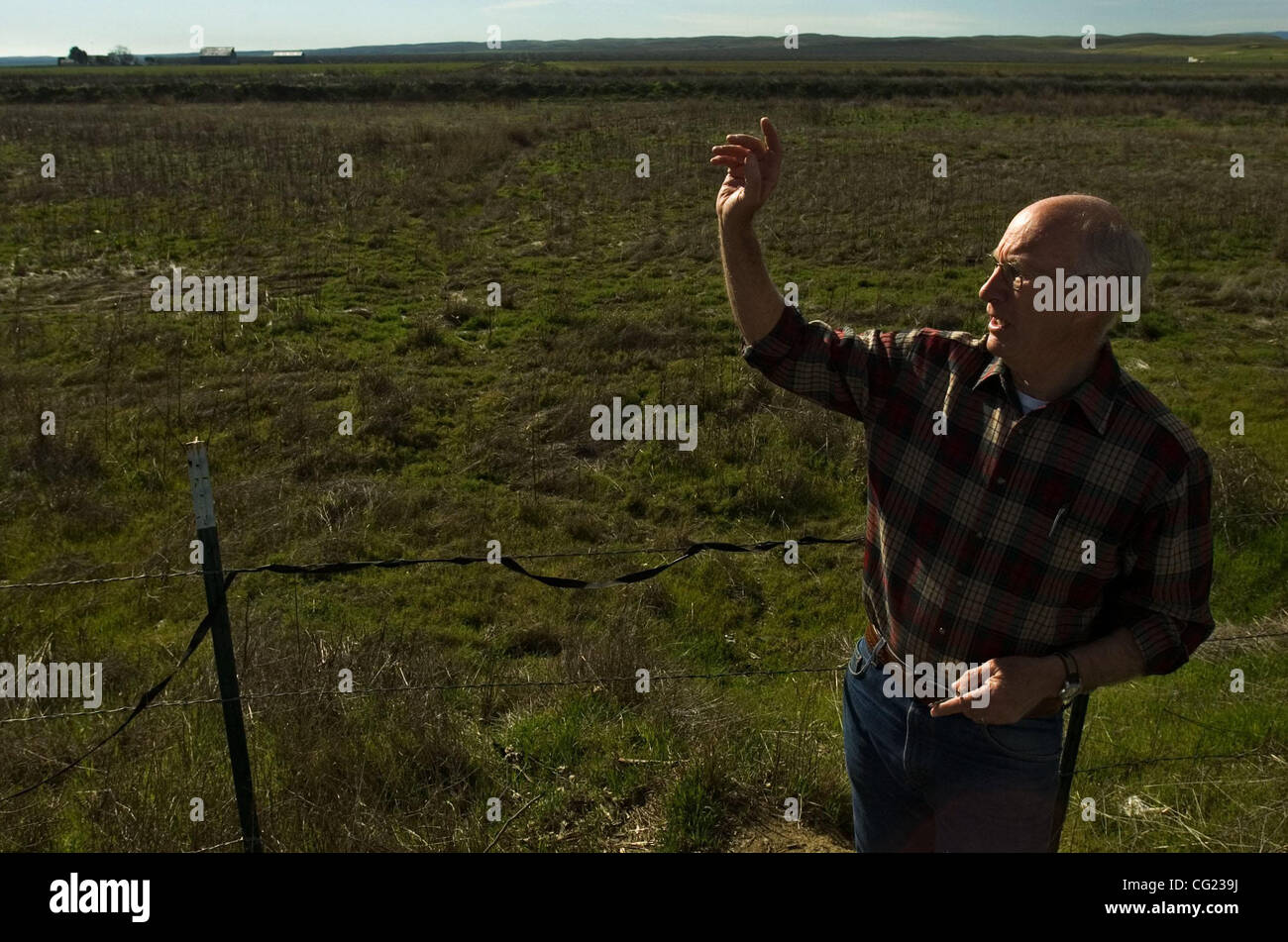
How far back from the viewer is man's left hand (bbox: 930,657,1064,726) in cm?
206

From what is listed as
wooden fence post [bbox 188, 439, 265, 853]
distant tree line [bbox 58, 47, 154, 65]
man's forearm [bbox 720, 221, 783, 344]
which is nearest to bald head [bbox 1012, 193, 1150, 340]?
man's forearm [bbox 720, 221, 783, 344]

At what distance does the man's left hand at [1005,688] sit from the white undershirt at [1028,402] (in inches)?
19.7

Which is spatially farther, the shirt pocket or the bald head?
the shirt pocket

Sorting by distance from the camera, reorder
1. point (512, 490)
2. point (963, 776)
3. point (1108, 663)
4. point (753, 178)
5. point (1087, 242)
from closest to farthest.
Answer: point (1087, 242) → point (1108, 663) → point (963, 776) → point (753, 178) → point (512, 490)

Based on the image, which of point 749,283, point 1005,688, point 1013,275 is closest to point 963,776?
point 1005,688

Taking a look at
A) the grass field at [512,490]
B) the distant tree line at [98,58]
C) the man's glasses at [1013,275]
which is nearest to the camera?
the man's glasses at [1013,275]

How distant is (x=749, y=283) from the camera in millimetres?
2375

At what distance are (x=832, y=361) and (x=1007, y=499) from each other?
1.64 feet

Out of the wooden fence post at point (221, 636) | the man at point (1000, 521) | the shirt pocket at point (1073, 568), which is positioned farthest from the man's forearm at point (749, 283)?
the wooden fence post at point (221, 636)

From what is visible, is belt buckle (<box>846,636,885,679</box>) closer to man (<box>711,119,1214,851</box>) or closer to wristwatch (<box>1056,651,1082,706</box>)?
man (<box>711,119,1214,851</box>)

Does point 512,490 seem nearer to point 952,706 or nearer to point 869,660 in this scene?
point 869,660

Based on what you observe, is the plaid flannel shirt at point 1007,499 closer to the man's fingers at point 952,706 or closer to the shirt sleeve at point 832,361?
the shirt sleeve at point 832,361

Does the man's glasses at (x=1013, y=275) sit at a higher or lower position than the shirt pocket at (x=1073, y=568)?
higher

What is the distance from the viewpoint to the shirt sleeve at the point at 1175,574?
2.01m
